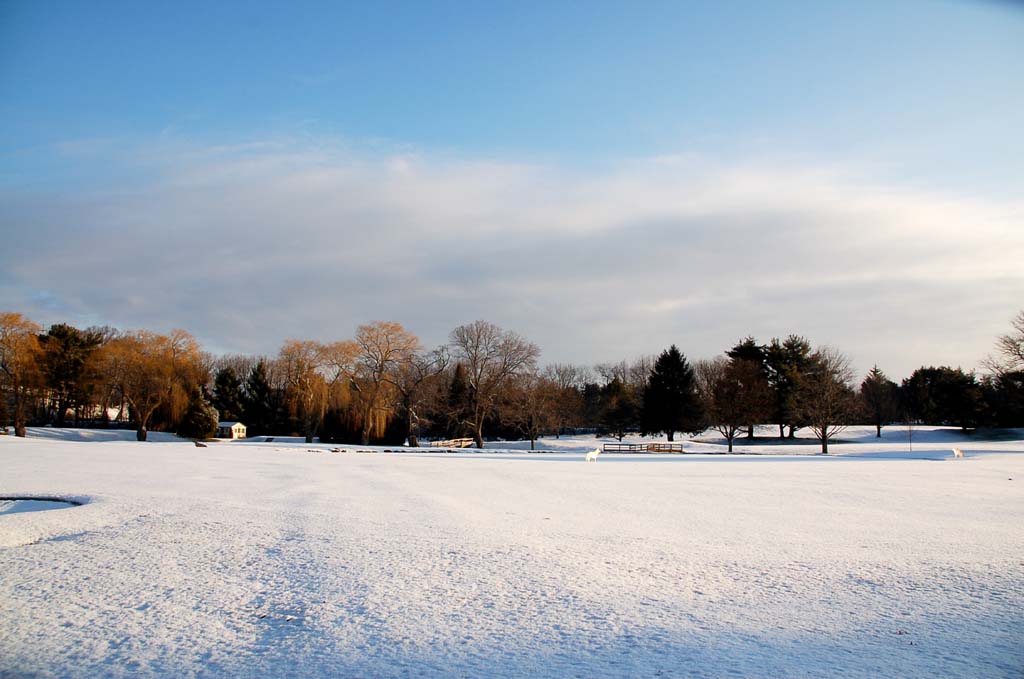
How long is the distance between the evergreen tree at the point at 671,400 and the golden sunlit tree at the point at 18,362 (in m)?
51.4

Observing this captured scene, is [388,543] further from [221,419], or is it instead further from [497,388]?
[221,419]

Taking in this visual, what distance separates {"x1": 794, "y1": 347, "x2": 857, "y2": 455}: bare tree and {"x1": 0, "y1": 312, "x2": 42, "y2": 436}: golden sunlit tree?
5769 centimetres

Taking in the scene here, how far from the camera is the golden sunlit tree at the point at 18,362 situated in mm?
47406

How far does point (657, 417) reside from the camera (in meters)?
64.4

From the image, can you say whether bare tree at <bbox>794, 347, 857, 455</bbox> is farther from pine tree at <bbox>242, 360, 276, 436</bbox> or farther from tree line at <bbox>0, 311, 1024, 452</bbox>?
pine tree at <bbox>242, 360, 276, 436</bbox>

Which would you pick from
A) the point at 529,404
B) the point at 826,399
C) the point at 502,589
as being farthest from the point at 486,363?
the point at 502,589

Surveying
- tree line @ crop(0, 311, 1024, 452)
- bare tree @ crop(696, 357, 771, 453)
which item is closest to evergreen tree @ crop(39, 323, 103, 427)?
tree line @ crop(0, 311, 1024, 452)

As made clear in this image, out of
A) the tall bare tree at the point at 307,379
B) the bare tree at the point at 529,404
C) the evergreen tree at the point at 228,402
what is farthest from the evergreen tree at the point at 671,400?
the evergreen tree at the point at 228,402

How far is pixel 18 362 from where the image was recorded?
47344 mm

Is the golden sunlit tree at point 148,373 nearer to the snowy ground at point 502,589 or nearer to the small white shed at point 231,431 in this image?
the small white shed at point 231,431

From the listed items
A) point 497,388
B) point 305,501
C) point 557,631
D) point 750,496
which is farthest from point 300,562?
point 497,388

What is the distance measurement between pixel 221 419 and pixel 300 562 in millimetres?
72316

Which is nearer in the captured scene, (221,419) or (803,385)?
(803,385)

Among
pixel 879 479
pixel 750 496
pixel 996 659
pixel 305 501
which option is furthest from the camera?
pixel 879 479
